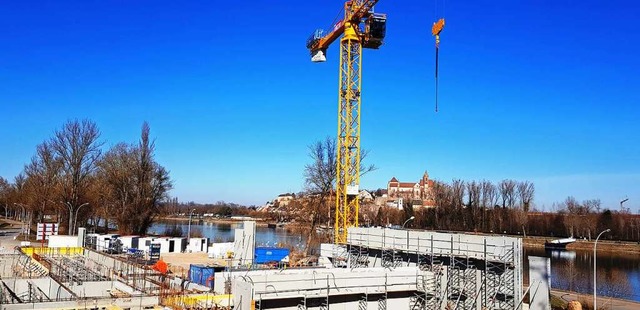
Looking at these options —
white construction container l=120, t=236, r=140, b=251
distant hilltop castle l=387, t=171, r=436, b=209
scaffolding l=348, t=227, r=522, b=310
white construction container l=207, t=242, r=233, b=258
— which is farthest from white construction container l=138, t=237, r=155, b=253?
distant hilltop castle l=387, t=171, r=436, b=209

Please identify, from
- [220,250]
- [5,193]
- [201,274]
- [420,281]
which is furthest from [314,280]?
[5,193]

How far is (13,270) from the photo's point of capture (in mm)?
26062

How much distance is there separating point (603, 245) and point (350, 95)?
188 ft

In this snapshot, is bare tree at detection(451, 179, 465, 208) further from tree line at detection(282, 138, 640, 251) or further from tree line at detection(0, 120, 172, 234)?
tree line at detection(0, 120, 172, 234)

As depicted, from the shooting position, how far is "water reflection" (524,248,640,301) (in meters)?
39.2

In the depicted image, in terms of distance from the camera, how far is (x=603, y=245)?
80.2 meters

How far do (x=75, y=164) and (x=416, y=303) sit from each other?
50978 mm

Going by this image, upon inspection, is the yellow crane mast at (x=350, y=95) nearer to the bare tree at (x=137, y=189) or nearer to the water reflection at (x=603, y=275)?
the water reflection at (x=603, y=275)

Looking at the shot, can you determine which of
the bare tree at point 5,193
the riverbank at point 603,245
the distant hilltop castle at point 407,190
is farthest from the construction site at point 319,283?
the distant hilltop castle at point 407,190

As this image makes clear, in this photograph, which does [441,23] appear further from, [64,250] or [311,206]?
[64,250]

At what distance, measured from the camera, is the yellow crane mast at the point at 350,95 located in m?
43.4

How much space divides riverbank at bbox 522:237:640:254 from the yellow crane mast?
53169 millimetres

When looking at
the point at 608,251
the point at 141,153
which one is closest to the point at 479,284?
the point at 141,153

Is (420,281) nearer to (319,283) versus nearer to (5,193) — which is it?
(319,283)
